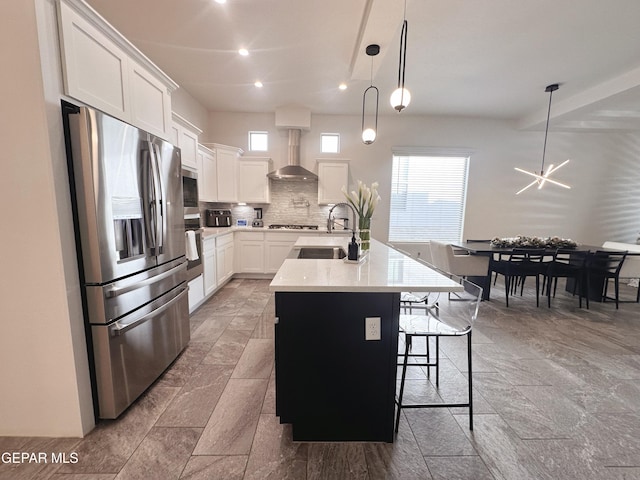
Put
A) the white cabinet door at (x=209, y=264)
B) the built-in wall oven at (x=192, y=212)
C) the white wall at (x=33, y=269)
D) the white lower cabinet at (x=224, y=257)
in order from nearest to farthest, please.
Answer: the white wall at (x=33, y=269), the built-in wall oven at (x=192, y=212), the white cabinet door at (x=209, y=264), the white lower cabinet at (x=224, y=257)

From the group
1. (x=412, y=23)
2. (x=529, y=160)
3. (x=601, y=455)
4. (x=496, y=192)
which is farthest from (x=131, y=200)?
(x=529, y=160)

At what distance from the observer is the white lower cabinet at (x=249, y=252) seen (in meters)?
4.63

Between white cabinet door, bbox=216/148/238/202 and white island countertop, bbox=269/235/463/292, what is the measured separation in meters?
3.31

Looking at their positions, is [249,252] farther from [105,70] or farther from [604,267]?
[604,267]

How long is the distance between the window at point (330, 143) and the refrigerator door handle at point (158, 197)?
3666 mm

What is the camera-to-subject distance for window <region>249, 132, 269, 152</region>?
5.10 m

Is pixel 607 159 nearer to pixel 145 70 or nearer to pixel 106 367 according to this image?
pixel 145 70

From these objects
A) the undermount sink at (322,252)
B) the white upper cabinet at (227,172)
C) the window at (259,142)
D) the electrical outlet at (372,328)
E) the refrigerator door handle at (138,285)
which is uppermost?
the window at (259,142)

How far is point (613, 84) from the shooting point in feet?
11.2

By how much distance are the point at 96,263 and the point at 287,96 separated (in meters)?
3.78

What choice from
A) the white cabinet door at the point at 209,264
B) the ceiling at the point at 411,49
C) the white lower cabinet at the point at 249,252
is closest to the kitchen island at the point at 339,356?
the ceiling at the point at 411,49

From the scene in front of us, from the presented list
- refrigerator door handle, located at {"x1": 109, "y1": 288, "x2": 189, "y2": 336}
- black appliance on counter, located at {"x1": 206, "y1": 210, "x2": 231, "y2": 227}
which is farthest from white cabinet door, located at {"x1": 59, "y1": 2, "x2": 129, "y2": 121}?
black appliance on counter, located at {"x1": 206, "y1": 210, "x2": 231, "y2": 227}

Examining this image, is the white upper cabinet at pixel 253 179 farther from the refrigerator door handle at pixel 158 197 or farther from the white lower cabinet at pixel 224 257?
the refrigerator door handle at pixel 158 197
